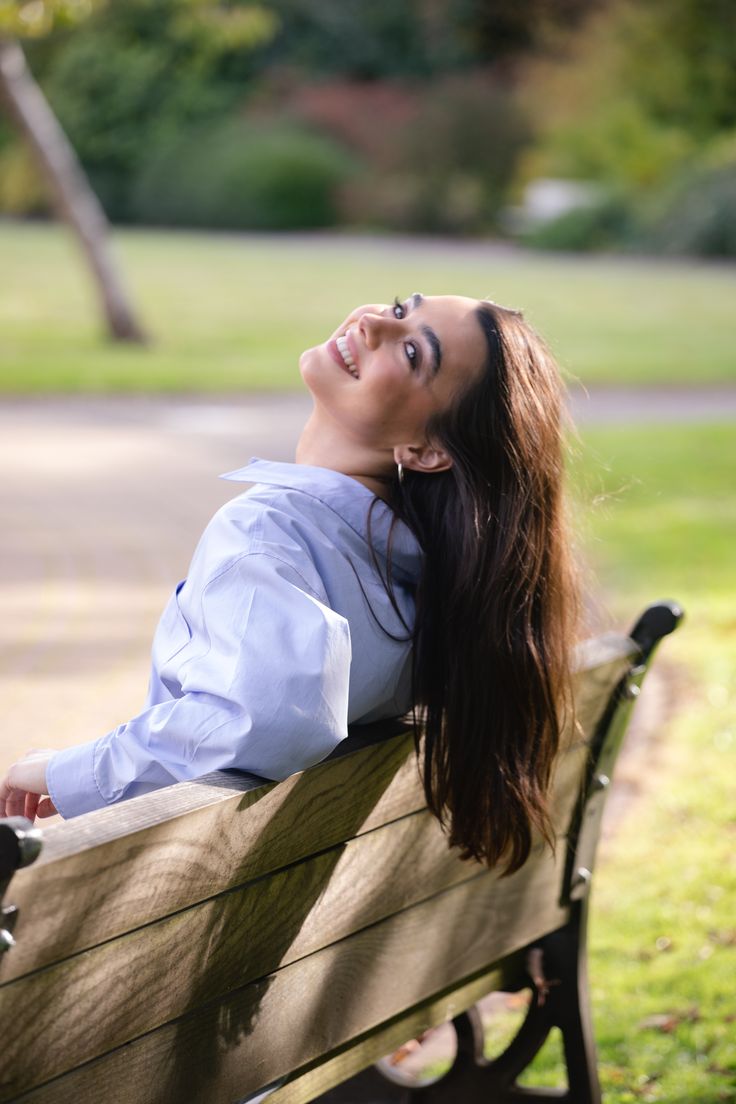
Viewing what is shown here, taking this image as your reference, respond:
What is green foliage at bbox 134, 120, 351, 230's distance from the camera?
3762cm

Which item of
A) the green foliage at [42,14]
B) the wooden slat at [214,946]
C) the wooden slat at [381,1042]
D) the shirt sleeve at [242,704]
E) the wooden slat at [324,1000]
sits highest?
the green foliage at [42,14]

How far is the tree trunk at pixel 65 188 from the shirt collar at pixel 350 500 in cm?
1556

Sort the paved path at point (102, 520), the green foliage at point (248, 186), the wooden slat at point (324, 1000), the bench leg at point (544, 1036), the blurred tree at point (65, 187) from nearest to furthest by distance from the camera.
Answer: the wooden slat at point (324, 1000)
the bench leg at point (544, 1036)
the paved path at point (102, 520)
the blurred tree at point (65, 187)
the green foliage at point (248, 186)

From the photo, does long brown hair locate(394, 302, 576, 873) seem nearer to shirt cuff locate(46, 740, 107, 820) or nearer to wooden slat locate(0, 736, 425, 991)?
wooden slat locate(0, 736, 425, 991)

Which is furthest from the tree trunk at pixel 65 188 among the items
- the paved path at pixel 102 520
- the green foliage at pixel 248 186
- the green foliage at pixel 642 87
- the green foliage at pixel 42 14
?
the green foliage at pixel 642 87

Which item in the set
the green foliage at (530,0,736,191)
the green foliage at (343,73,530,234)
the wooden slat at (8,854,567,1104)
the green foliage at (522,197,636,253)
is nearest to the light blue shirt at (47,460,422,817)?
the wooden slat at (8,854,567,1104)

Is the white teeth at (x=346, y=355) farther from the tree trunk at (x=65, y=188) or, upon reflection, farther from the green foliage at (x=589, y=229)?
the green foliage at (x=589, y=229)

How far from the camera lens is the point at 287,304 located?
2233 centimetres

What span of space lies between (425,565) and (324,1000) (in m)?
0.62

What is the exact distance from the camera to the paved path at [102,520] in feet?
18.9

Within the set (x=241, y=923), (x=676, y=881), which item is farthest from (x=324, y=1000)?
(x=676, y=881)

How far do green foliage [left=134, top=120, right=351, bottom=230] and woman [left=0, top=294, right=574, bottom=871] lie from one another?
1427 inches

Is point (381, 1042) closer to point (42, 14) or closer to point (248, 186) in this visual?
point (42, 14)

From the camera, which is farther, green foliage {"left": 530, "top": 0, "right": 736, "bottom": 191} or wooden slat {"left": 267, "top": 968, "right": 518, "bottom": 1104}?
green foliage {"left": 530, "top": 0, "right": 736, "bottom": 191}
